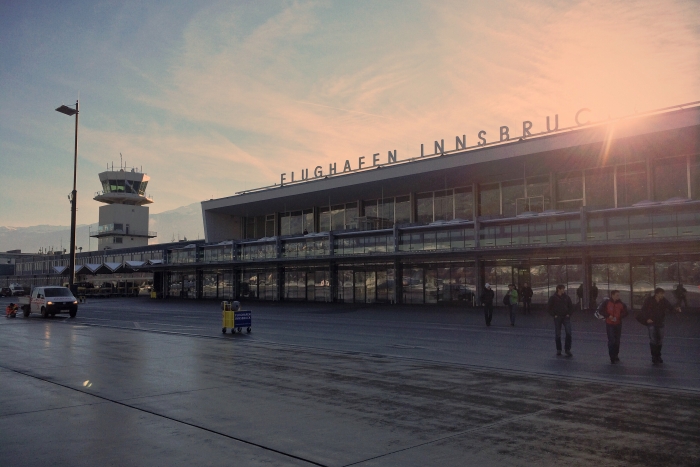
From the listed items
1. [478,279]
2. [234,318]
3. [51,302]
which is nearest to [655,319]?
[234,318]

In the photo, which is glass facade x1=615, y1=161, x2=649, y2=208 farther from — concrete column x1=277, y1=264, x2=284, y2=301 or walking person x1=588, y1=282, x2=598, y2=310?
concrete column x1=277, y1=264, x2=284, y2=301

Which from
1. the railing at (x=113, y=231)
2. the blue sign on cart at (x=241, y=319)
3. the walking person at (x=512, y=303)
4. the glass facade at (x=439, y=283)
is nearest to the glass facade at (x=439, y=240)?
the glass facade at (x=439, y=283)

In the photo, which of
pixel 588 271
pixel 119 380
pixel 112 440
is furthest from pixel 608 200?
pixel 112 440

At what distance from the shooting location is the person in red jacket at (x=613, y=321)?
1355 centimetres

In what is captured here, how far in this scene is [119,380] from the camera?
1112 cm

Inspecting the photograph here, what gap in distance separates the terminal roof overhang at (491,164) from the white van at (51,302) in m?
23.0

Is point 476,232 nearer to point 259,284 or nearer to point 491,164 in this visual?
point 491,164

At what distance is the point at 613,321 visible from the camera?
13.7 meters

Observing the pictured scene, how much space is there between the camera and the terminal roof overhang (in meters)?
32.1

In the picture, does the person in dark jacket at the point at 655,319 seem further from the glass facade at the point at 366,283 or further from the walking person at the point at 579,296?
the glass facade at the point at 366,283

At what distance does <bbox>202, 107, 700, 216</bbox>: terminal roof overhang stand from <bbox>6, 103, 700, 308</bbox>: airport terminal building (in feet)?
0.28

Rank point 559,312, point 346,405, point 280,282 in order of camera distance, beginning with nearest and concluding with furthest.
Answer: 1. point 346,405
2. point 559,312
3. point 280,282

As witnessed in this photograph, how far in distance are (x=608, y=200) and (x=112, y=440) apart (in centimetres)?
3775

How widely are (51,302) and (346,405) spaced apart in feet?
96.9
